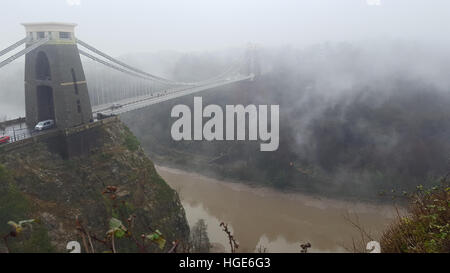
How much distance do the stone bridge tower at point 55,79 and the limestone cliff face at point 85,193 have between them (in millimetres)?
1237

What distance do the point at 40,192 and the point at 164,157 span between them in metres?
16.7

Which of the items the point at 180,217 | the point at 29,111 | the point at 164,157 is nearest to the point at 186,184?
the point at 164,157

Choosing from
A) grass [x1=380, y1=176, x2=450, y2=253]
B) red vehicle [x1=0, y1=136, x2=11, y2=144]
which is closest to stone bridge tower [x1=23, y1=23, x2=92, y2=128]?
red vehicle [x1=0, y1=136, x2=11, y2=144]

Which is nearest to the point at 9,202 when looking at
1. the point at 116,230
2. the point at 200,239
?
the point at 200,239

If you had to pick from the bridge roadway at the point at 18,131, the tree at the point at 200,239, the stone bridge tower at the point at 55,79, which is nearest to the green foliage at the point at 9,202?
the bridge roadway at the point at 18,131

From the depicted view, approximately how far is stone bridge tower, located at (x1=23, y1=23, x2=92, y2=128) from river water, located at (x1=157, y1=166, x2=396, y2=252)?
25.6 ft

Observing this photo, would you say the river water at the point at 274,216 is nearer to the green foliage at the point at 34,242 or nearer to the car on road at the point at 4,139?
the green foliage at the point at 34,242

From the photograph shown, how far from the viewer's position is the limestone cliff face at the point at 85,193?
9766mm

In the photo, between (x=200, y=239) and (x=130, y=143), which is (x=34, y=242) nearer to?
(x=130, y=143)

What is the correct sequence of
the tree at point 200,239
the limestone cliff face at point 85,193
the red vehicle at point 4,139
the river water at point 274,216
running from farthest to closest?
the river water at point 274,216 → the tree at point 200,239 → the red vehicle at point 4,139 → the limestone cliff face at point 85,193

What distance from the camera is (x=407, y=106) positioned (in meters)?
25.9
